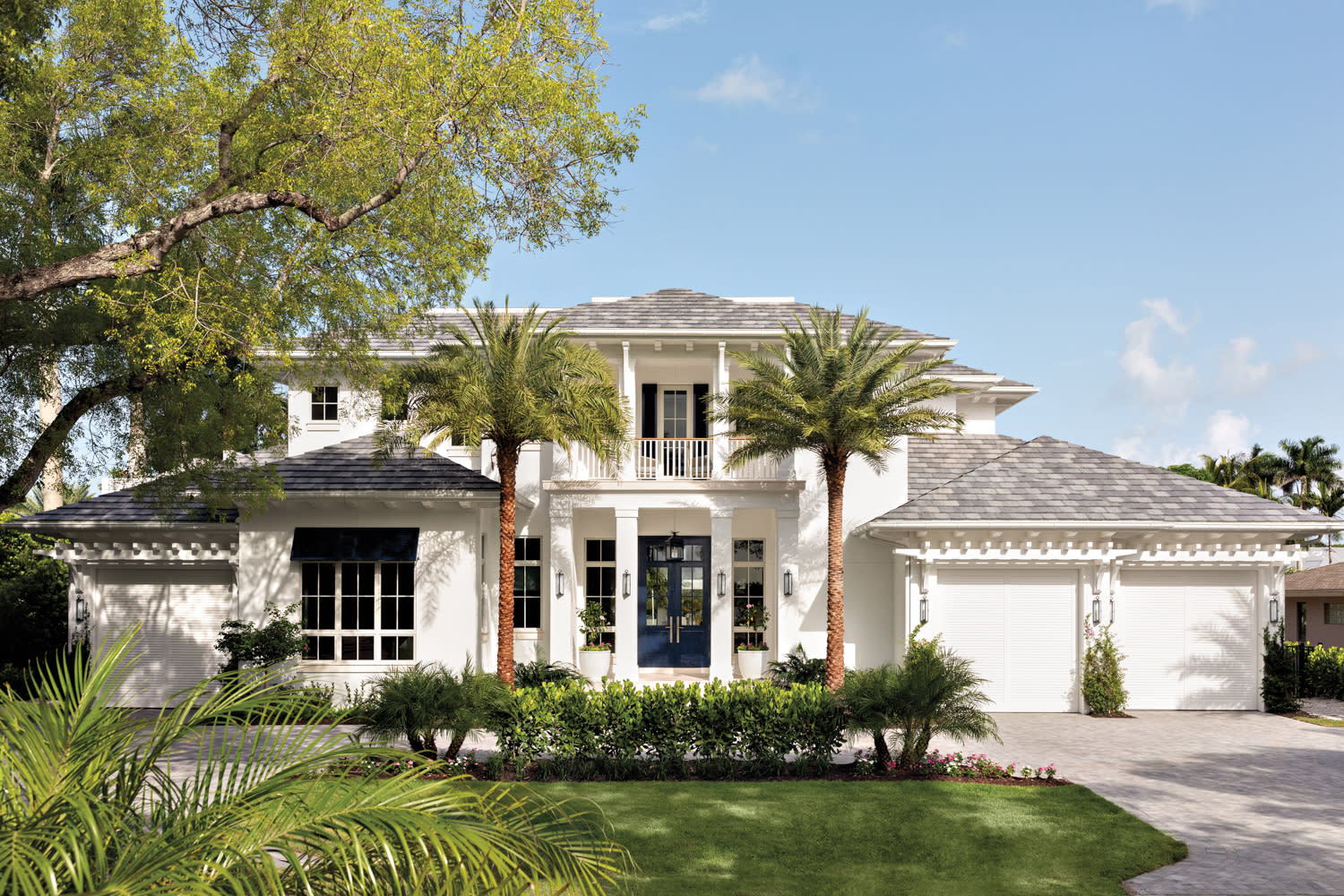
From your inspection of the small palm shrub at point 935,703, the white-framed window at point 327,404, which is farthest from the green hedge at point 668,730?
the white-framed window at point 327,404

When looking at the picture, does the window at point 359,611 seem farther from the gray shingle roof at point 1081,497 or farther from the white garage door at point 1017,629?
the white garage door at point 1017,629

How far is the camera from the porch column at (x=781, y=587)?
64.6 ft

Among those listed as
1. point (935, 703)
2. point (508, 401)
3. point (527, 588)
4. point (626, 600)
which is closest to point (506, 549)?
point (508, 401)

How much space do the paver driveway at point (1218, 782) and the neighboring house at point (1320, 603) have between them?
1509 centimetres

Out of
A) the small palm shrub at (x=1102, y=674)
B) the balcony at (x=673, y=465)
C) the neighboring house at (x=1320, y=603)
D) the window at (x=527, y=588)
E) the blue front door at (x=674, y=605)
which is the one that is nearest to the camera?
the small palm shrub at (x=1102, y=674)

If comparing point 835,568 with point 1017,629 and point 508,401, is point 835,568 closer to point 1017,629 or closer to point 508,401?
point 1017,629

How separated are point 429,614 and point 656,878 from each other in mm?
10713

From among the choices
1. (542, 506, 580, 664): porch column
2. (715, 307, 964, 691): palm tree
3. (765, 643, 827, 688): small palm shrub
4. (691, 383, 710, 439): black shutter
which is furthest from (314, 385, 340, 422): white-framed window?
(765, 643, 827, 688): small palm shrub

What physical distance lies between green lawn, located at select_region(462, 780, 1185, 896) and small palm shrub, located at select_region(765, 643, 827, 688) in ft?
21.2

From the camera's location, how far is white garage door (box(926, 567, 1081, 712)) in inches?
705

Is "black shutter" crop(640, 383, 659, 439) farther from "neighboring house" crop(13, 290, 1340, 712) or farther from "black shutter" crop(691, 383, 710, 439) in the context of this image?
"neighboring house" crop(13, 290, 1340, 712)

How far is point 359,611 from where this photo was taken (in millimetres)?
17859

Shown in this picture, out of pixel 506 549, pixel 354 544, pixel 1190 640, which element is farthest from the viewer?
pixel 1190 640

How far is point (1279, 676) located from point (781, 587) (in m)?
9.93
